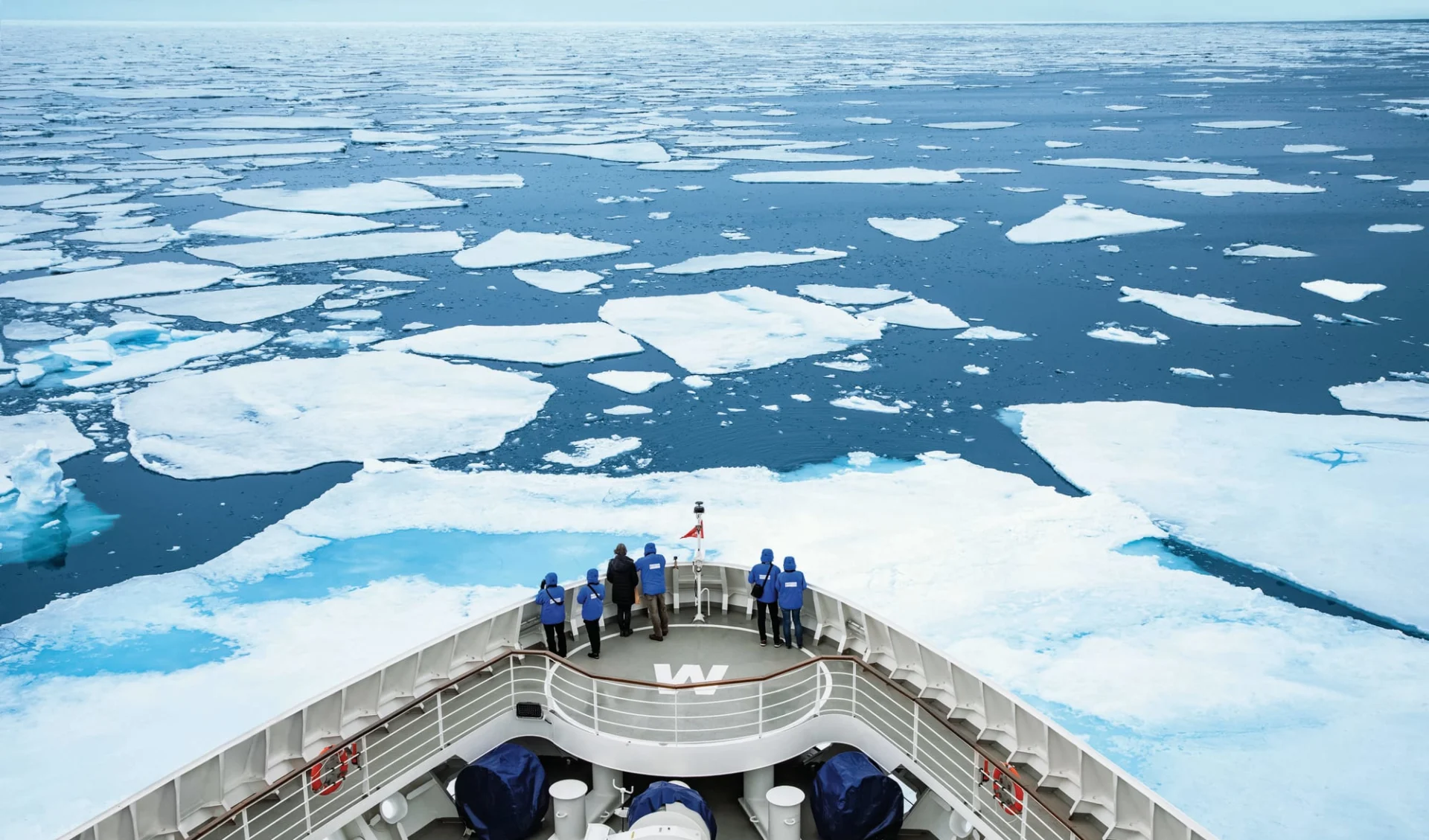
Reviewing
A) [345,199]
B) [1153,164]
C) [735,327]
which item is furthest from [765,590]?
[1153,164]

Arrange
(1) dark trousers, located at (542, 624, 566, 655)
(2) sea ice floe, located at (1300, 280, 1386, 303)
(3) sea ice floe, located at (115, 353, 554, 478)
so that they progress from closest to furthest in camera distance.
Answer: (1) dark trousers, located at (542, 624, 566, 655), (3) sea ice floe, located at (115, 353, 554, 478), (2) sea ice floe, located at (1300, 280, 1386, 303)

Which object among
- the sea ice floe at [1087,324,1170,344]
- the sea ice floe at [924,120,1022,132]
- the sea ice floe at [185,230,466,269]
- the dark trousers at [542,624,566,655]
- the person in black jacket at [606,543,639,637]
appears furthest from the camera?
the sea ice floe at [924,120,1022,132]

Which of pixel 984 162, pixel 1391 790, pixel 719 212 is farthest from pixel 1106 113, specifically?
pixel 1391 790

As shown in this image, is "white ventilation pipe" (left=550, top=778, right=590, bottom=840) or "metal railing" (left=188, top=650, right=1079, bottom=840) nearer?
"metal railing" (left=188, top=650, right=1079, bottom=840)

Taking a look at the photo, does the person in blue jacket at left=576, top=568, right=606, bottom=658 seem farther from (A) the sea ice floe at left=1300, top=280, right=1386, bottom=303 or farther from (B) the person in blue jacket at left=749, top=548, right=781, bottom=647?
(A) the sea ice floe at left=1300, top=280, right=1386, bottom=303

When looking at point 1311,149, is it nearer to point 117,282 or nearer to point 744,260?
point 744,260

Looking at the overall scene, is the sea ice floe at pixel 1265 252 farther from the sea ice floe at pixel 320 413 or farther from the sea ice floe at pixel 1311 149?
the sea ice floe at pixel 1311 149

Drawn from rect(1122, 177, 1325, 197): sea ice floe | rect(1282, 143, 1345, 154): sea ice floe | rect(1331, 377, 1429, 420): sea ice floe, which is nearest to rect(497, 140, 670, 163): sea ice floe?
rect(1122, 177, 1325, 197): sea ice floe
